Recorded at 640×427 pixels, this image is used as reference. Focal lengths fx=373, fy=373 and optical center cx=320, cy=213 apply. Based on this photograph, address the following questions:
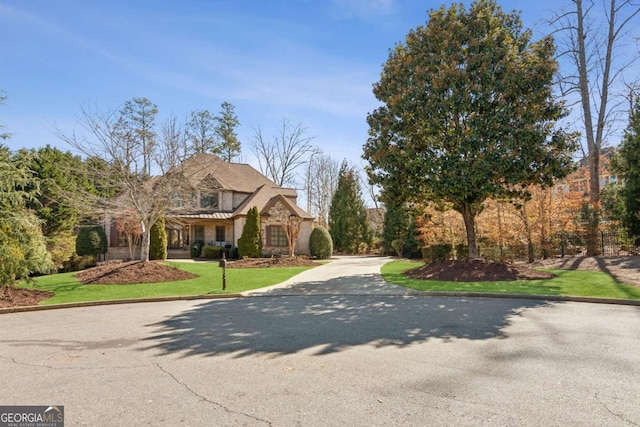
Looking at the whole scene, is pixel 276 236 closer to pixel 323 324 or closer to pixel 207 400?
pixel 323 324

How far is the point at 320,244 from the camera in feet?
84.1

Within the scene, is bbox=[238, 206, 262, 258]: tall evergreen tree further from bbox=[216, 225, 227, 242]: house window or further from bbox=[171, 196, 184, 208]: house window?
bbox=[171, 196, 184, 208]: house window

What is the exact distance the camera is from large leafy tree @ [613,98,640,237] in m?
16.7

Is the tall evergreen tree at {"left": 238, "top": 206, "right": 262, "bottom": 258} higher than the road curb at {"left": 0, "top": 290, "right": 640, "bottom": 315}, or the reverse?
the tall evergreen tree at {"left": 238, "top": 206, "right": 262, "bottom": 258}

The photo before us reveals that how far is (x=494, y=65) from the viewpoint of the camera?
42.0 feet

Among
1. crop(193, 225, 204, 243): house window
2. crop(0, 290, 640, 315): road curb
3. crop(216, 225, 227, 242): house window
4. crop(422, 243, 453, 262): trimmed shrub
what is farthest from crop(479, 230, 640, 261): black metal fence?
crop(193, 225, 204, 243): house window

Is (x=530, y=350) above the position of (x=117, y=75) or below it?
below

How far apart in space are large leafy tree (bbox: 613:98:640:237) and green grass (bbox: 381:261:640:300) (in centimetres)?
714

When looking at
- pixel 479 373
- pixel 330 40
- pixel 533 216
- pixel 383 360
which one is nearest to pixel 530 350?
pixel 479 373

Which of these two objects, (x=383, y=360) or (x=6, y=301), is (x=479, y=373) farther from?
(x=6, y=301)

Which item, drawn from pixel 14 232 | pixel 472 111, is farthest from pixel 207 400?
pixel 472 111

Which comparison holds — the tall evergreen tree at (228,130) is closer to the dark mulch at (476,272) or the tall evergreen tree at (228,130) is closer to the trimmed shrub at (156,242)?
the trimmed shrub at (156,242)

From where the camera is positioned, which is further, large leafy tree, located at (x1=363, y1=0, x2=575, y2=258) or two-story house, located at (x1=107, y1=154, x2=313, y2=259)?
two-story house, located at (x1=107, y1=154, x2=313, y2=259)

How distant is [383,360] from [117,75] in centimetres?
1343
